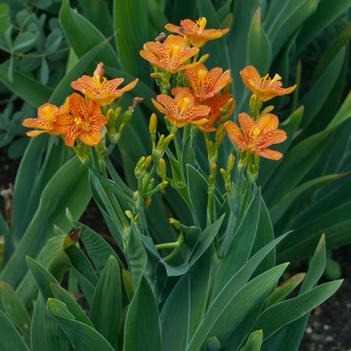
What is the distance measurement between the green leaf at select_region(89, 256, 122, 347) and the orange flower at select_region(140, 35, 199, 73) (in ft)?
1.22

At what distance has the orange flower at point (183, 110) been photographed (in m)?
1.21

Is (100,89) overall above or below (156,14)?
above

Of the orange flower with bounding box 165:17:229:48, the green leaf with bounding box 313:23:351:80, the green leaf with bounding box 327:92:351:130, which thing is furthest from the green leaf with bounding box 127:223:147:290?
the green leaf with bounding box 313:23:351:80

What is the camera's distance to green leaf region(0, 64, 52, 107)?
6.48 ft

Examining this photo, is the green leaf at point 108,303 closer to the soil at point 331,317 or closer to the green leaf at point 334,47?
the soil at point 331,317

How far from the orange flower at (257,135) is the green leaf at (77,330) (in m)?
0.37

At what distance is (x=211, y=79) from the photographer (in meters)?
1.30

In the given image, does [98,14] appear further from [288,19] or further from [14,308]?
[14,308]

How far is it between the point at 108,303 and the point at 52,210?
0.34 metres

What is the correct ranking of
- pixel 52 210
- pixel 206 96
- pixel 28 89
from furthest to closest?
1. pixel 28 89
2. pixel 52 210
3. pixel 206 96

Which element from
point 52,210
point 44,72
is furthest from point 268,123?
point 44,72

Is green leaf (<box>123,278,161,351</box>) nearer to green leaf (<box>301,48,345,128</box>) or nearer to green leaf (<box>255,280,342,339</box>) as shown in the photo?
green leaf (<box>255,280,342,339</box>)

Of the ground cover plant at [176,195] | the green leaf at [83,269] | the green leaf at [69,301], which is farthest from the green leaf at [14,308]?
the green leaf at [69,301]

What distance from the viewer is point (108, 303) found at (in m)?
1.50
